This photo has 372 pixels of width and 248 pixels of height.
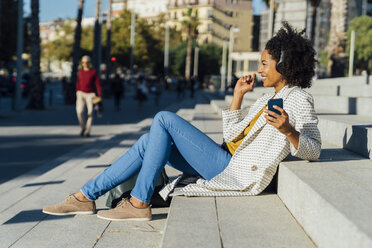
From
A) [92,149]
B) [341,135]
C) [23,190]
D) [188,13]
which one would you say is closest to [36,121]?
[92,149]

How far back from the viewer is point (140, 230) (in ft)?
12.6

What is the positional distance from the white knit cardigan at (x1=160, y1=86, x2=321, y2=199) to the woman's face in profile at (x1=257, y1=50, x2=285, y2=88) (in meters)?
0.08

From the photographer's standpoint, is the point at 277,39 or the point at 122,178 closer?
the point at 277,39

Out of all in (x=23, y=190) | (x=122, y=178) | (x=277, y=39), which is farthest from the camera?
(x=23, y=190)

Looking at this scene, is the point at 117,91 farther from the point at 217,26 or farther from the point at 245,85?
the point at 217,26

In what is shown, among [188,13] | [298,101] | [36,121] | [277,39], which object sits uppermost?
[188,13]

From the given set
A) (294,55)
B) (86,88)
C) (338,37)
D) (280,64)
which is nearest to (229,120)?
(280,64)

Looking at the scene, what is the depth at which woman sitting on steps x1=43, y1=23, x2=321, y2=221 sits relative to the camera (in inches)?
154

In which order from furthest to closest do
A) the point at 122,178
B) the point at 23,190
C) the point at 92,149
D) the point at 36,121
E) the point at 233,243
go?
1. the point at 36,121
2. the point at 92,149
3. the point at 23,190
4. the point at 122,178
5. the point at 233,243

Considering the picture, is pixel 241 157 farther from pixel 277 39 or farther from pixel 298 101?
pixel 277 39

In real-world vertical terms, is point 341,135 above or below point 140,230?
above

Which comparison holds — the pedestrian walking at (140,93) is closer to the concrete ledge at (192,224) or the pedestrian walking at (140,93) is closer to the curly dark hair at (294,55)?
the curly dark hair at (294,55)

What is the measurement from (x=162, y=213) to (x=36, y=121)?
1405cm

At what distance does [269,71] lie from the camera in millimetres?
4121
